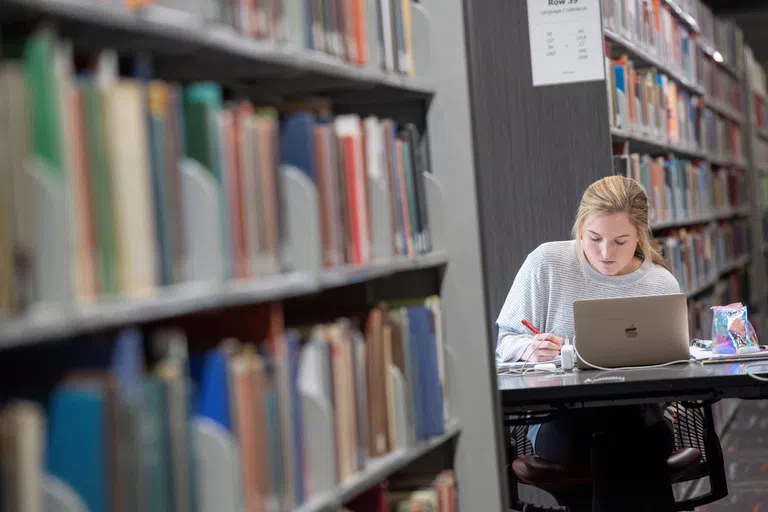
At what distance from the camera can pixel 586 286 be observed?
13.1 ft

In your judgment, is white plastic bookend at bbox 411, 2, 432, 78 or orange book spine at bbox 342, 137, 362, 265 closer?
orange book spine at bbox 342, 137, 362, 265

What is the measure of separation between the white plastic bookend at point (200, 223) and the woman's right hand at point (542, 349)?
227 cm

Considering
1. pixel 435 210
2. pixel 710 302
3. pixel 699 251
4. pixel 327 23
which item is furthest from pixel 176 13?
pixel 710 302

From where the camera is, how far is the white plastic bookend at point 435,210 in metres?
2.54

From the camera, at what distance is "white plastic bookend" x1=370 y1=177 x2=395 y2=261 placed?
220 cm

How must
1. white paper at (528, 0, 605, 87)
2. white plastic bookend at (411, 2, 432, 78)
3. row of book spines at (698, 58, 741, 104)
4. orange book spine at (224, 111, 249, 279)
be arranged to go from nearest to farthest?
orange book spine at (224, 111, 249, 279)
white plastic bookend at (411, 2, 432, 78)
white paper at (528, 0, 605, 87)
row of book spines at (698, 58, 741, 104)

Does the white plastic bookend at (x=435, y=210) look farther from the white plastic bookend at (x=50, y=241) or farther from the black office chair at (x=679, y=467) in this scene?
the white plastic bookend at (x=50, y=241)

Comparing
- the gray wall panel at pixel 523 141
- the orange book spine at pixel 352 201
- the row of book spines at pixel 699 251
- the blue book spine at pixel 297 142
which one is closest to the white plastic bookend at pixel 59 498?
the blue book spine at pixel 297 142

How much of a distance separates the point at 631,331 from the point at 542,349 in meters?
0.36

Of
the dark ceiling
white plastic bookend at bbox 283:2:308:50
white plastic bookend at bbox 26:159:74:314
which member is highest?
the dark ceiling

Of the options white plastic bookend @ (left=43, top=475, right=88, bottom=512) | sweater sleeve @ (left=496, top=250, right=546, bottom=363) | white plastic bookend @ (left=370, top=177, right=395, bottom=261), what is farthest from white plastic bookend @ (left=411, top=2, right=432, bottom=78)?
sweater sleeve @ (left=496, top=250, right=546, bottom=363)

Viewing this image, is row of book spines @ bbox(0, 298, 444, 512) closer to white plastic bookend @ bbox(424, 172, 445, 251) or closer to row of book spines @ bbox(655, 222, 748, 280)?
white plastic bookend @ bbox(424, 172, 445, 251)

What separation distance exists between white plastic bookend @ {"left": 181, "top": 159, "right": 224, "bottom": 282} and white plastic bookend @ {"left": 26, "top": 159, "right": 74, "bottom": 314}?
27 cm

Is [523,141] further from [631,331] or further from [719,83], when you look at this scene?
[719,83]
